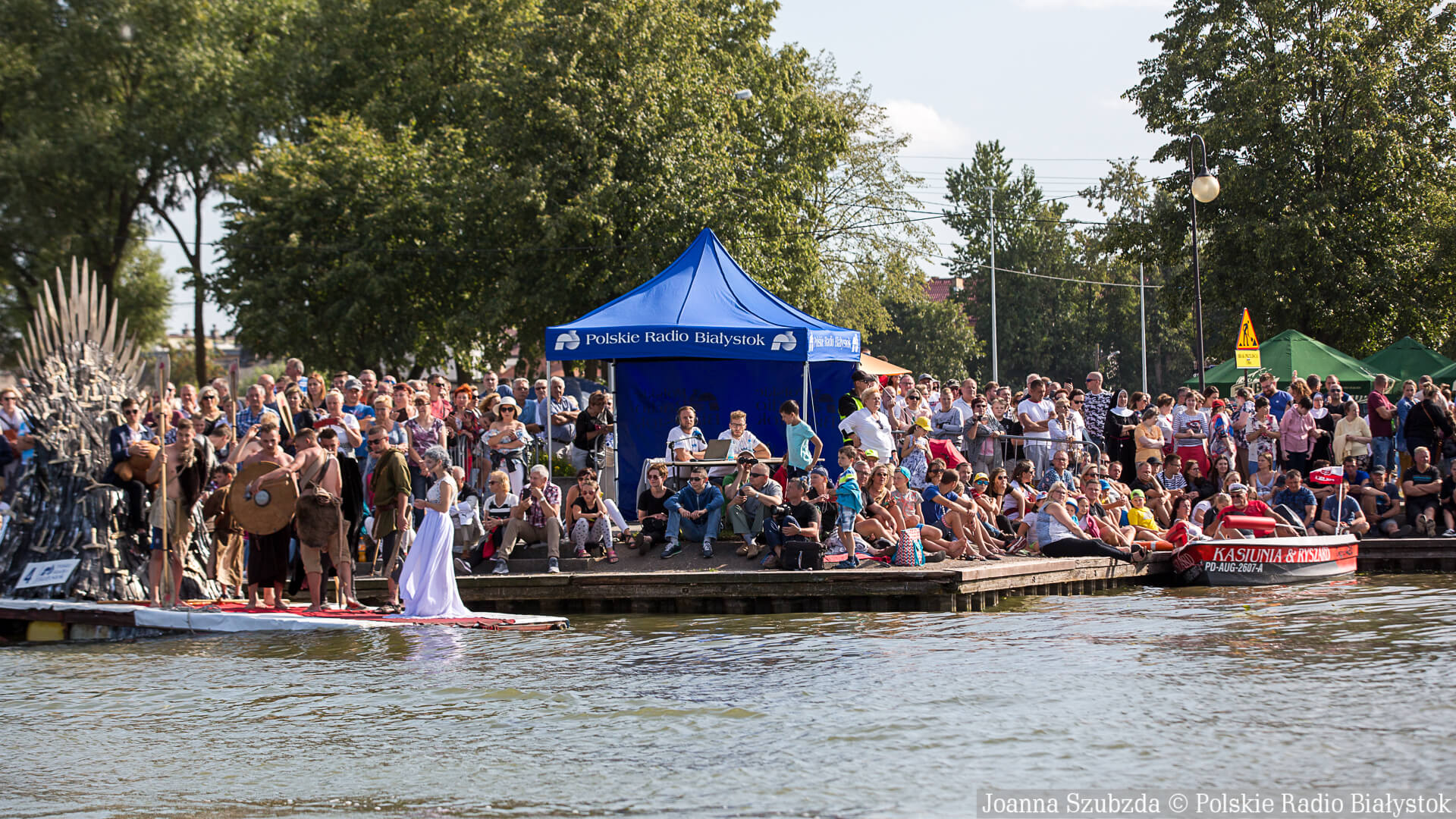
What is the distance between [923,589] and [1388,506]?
8.79m

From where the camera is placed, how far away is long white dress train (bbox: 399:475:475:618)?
1461 centimetres

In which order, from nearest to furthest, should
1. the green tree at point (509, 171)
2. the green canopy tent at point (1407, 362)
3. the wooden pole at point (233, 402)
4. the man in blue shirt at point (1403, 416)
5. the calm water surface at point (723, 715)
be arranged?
the calm water surface at point (723, 715) < the wooden pole at point (233, 402) < the man in blue shirt at point (1403, 416) < the green canopy tent at point (1407, 362) < the green tree at point (509, 171)

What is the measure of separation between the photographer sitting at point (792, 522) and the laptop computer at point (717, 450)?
131 centimetres

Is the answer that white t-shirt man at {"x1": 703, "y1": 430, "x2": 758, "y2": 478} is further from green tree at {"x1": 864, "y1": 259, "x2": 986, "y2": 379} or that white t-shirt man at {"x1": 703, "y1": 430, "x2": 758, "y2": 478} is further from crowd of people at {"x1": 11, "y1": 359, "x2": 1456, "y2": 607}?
green tree at {"x1": 864, "y1": 259, "x2": 986, "y2": 379}

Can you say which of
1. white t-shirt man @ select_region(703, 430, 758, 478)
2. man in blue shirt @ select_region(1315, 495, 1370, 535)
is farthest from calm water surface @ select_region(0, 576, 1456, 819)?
man in blue shirt @ select_region(1315, 495, 1370, 535)

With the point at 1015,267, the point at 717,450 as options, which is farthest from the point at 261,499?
the point at 1015,267

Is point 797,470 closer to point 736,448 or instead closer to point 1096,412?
point 736,448

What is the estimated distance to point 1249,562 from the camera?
18.6 m

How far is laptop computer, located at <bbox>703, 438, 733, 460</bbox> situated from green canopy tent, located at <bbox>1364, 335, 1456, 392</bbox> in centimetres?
1888

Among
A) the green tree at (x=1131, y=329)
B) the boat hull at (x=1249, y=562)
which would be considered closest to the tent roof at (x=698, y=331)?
the boat hull at (x=1249, y=562)

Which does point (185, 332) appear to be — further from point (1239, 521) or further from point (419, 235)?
point (1239, 521)

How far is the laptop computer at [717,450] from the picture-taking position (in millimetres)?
17812

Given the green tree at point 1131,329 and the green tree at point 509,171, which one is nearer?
the green tree at point 509,171

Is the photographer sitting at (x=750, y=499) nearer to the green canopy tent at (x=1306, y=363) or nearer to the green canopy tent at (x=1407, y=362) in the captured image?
the green canopy tent at (x=1306, y=363)
